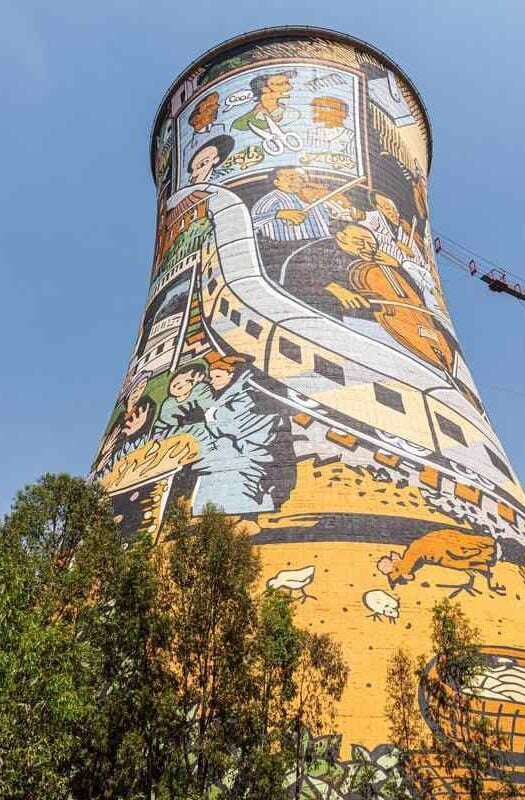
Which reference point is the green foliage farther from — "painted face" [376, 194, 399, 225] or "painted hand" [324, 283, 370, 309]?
"painted face" [376, 194, 399, 225]

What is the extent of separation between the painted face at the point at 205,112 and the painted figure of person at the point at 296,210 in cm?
301

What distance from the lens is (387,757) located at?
306 inches

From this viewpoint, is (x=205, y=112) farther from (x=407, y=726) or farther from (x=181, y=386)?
(x=407, y=726)

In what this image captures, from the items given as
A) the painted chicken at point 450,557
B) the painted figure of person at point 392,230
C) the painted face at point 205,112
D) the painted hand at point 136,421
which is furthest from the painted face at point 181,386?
the painted face at point 205,112

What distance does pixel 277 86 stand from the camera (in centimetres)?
1694

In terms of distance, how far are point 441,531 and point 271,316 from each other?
16.1ft

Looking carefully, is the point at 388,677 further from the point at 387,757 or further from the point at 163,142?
the point at 163,142

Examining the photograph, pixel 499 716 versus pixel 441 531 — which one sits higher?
pixel 441 531

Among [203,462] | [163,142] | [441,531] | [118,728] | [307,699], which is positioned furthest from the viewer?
[163,142]

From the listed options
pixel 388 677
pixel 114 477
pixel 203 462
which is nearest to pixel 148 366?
pixel 114 477

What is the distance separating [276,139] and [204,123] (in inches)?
91.4

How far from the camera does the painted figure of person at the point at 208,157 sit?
16.4 metres

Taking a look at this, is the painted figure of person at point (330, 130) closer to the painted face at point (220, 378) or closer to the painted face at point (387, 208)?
the painted face at point (387, 208)

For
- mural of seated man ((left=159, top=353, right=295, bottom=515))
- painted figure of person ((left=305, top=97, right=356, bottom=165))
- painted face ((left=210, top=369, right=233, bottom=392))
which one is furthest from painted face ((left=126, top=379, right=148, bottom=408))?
painted figure of person ((left=305, top=97, right=356, bottom=165))
